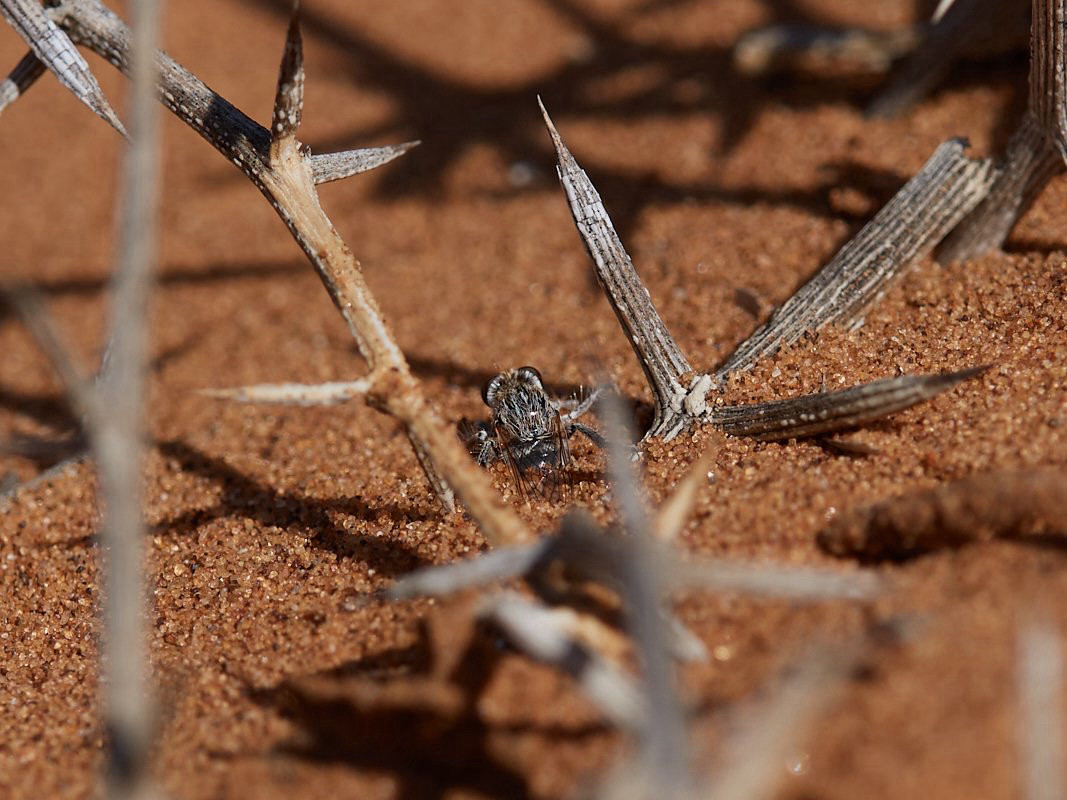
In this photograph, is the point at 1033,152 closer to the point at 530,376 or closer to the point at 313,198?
the point at 530,376

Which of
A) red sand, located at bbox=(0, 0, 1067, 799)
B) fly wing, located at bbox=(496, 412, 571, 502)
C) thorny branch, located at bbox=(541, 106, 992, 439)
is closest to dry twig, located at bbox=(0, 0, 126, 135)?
thorny branch, located at bbox=(541, 106, 992, 439)

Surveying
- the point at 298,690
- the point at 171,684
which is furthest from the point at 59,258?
the point at 298,690

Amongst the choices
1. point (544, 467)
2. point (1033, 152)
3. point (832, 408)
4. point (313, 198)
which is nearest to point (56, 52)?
point (313, 198)

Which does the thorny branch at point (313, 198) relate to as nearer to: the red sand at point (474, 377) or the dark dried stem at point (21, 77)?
the dark dried stem at point (21, 77)

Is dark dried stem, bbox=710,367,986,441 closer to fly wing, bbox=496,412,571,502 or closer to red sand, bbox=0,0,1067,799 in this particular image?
red sand, bbox=0,0,1067,799

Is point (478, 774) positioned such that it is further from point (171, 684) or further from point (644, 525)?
point (171, 684)

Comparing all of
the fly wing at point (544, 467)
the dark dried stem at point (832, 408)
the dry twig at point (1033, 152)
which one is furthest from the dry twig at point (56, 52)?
the dry twig at point (1033, 152)
